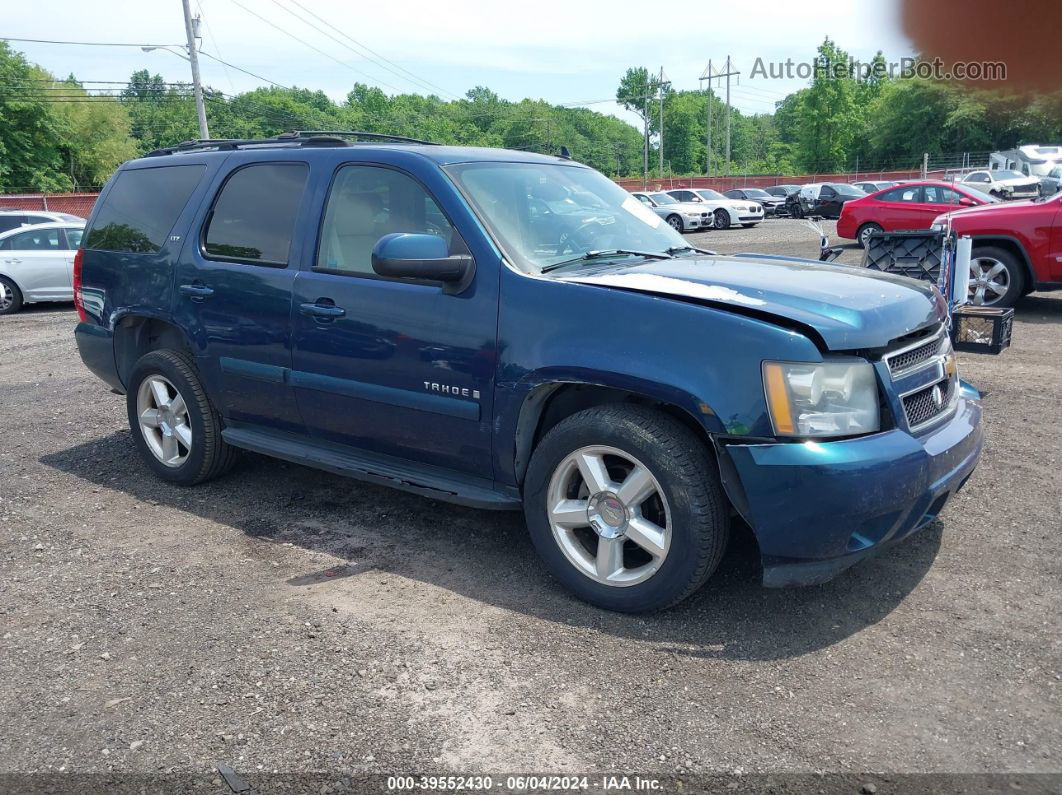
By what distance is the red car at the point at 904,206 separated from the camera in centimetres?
1716

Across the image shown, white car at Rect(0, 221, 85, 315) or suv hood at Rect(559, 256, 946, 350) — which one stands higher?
suv hood at Rect(559, 256, 946, 350)

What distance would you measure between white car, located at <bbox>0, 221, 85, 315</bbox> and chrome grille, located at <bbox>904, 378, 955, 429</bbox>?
1402 cm

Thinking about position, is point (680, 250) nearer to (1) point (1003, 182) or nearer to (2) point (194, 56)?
(1) point (1003, 182)

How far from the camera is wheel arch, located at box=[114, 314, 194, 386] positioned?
5.30m

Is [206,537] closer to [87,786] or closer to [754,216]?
[87,786]

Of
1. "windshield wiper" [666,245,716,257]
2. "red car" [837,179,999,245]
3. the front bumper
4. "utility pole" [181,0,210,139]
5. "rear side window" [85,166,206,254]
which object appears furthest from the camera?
"utility pole" [181,0,210,139]

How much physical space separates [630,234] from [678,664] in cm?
219

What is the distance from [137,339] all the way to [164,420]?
56cm

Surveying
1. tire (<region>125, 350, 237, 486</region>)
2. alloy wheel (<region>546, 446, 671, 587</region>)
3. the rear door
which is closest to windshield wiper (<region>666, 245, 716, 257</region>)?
alloy wheel (<region>546, 446, 671, 587</region>)

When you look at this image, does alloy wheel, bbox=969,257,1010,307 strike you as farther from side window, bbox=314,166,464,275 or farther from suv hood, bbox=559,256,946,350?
side window, bbox=314,166,464,275

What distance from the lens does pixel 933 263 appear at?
750 cm

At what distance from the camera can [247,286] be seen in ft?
15.3

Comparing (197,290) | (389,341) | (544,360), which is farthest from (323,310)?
(544,360)

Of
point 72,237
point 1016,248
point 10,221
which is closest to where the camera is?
point 1016,248
